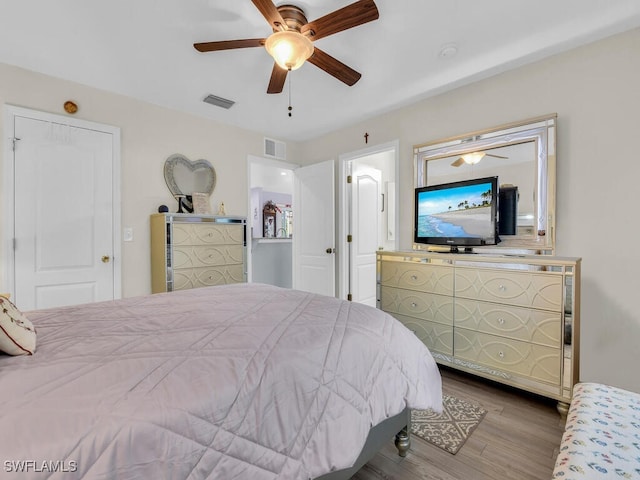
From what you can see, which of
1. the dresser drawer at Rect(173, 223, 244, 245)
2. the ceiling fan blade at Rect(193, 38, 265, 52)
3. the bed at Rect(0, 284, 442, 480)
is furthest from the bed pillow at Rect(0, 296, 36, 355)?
the dresser drawer at Rect(173, 223, 244, 245)

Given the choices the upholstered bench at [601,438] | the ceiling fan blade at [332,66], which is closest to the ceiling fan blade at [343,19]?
the ceiling fan blade at [332,66]

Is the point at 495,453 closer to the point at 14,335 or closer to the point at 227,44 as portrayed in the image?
the point at 14,335

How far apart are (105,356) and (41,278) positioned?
7.78 ft

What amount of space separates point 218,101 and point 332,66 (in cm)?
160

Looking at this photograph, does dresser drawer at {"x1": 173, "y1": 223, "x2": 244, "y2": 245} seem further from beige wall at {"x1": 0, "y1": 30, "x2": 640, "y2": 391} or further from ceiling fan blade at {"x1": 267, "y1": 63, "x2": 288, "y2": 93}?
ceiling fan blade at {"x1": 267, "y1": 63, "x2": 288, "y2": 93}

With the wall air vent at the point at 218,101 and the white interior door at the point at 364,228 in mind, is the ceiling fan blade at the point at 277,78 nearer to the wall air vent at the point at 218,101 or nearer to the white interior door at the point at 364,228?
the wall air vent at the point at 218,101

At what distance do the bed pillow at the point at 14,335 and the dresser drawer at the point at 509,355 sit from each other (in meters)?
2.55

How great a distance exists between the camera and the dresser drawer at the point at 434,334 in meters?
2.51

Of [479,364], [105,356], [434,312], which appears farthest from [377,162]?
[105,356]

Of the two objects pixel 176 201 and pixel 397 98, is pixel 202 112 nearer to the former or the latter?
pixel 176 201

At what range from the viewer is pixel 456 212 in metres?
2.75

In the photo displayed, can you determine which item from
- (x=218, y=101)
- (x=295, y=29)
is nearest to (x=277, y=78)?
(x=295, y=29)

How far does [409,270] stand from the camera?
2.75 metres

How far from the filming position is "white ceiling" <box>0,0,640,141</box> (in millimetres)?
1884
